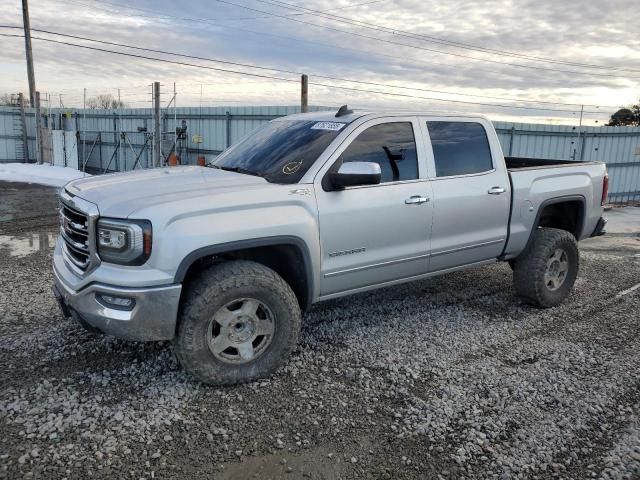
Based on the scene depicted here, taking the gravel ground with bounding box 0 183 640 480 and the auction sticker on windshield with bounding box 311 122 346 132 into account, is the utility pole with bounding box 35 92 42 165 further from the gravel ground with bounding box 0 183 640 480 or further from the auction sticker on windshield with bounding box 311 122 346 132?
the auction sticker on windshield with bounding box 311 122 346 132

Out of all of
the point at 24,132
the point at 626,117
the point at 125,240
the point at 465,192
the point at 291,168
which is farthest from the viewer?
the point at 626,117

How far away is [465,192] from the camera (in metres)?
4.92

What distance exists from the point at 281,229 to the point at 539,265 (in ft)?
10.0

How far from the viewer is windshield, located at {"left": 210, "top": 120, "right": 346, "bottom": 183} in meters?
4.20

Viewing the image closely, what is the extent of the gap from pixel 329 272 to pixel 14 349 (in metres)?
2.57

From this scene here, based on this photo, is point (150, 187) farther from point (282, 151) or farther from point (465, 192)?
point (465, 192)

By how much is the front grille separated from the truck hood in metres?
0.14

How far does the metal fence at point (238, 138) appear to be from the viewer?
15969 millimetres

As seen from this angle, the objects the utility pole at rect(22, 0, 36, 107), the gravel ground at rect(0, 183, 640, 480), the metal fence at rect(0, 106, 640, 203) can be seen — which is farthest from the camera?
the utility pole at rect(22, 0, 36, 107)

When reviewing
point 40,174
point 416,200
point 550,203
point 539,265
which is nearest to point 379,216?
point 416,200

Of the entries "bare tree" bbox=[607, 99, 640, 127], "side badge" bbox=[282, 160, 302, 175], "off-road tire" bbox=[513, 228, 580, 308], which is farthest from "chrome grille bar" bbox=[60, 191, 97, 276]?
"bare tree" bbox=[607, 99, 640, 127]

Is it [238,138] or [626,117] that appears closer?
[238,138]

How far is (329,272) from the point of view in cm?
417

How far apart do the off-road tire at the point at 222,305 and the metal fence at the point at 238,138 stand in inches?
411
